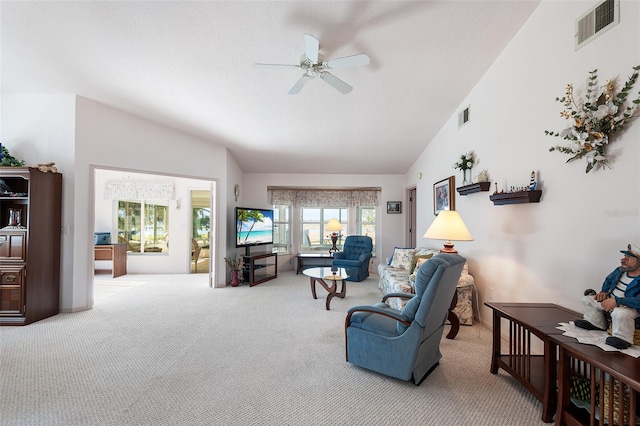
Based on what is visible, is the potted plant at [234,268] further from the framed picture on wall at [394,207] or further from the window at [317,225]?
the framed picture on wall at [394,207]

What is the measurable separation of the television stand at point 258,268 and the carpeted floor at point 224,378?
1587mm

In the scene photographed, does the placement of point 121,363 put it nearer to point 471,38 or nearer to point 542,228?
point 542,228

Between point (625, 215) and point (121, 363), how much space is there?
4.05 metres

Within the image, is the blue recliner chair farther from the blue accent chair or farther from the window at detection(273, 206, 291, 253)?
the blue accent chair

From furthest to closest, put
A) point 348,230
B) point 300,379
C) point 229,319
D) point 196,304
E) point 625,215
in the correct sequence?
point 348,230
point 196,304
point 229,319
point 300,379
point 625,215

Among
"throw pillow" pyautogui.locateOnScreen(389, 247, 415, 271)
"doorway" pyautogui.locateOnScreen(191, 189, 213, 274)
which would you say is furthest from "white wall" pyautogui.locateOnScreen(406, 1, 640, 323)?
"doorway" pyautogui.locateOnScreen(191, 189, 213, 274)

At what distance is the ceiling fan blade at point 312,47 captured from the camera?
7.06ft

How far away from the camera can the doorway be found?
21.7ft

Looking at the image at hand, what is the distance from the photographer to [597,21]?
204 centimetres

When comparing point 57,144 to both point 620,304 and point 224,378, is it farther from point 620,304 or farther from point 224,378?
point 620,304

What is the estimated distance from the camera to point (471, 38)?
281 cm

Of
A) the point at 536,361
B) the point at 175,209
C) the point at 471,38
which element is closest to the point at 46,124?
the point at 175,209

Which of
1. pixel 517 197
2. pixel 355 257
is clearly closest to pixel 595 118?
pixel 517 197

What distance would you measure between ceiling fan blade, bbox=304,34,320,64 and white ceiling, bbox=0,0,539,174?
38cm
